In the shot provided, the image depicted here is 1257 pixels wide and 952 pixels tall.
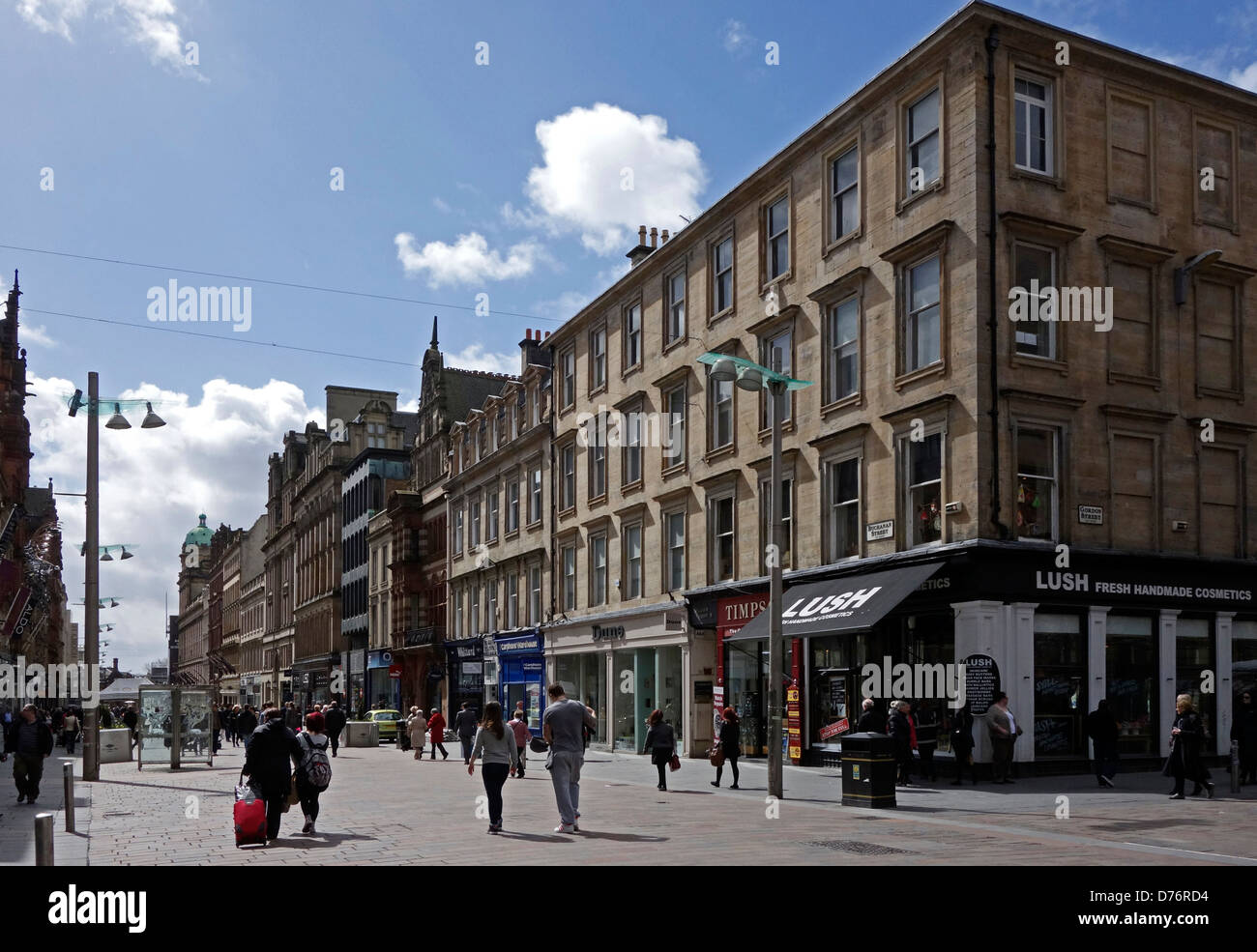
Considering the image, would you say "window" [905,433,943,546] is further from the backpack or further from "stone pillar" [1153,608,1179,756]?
the backpack

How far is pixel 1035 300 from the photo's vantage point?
25.3 metres

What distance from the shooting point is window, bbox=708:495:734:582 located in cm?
3362

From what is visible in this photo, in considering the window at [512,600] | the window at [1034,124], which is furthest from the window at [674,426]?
the window at [512,600]

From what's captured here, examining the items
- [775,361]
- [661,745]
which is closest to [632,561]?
[775,361]

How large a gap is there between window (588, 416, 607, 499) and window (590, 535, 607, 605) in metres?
1.49

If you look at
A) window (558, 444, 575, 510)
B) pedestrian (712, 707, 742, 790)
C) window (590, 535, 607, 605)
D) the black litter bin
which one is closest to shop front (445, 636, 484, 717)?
window (558, 444, 575, 510)

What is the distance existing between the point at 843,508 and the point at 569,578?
17555 mm

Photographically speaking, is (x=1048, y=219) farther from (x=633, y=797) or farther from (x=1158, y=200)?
(x=633, y=797)

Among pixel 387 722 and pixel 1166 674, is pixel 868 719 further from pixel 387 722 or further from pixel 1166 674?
pixel 387 722

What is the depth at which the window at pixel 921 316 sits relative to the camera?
2603cm

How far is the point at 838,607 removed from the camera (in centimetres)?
2647

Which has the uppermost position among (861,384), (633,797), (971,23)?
(971,23)
